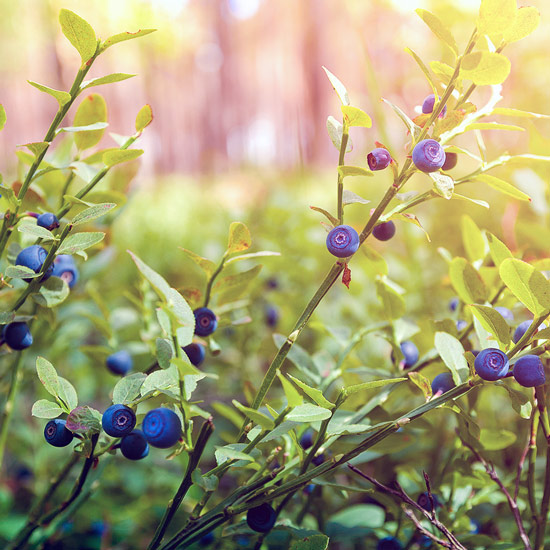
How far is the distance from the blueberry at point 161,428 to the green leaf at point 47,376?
8 centimetres

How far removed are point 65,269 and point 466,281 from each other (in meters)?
0.39

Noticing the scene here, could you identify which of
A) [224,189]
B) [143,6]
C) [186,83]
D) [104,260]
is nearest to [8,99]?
[186,83]

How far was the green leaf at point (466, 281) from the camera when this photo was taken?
1.75ft

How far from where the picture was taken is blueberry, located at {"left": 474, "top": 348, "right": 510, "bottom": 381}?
390 mm

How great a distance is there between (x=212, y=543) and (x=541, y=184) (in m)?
0.64

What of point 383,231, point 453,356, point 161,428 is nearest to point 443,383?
point 453,356

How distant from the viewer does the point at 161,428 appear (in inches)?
15.7

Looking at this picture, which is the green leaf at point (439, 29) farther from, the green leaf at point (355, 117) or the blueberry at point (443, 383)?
the blueberry at point (443, 383)

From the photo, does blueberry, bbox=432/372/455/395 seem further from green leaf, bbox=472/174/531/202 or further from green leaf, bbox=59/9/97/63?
green leaf, bbox=59/9/97/63

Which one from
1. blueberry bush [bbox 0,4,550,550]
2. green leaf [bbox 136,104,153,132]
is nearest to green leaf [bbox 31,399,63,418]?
blueberry bush [bbox 0,4,550,550]

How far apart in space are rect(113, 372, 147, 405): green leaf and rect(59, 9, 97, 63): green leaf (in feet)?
0.83

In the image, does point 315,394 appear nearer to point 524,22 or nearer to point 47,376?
point 47,376

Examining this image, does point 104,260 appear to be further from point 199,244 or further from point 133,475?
point 199,244

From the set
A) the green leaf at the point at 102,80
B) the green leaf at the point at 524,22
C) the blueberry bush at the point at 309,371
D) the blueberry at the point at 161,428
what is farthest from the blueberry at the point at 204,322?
the green leaf at the point at 524,22
